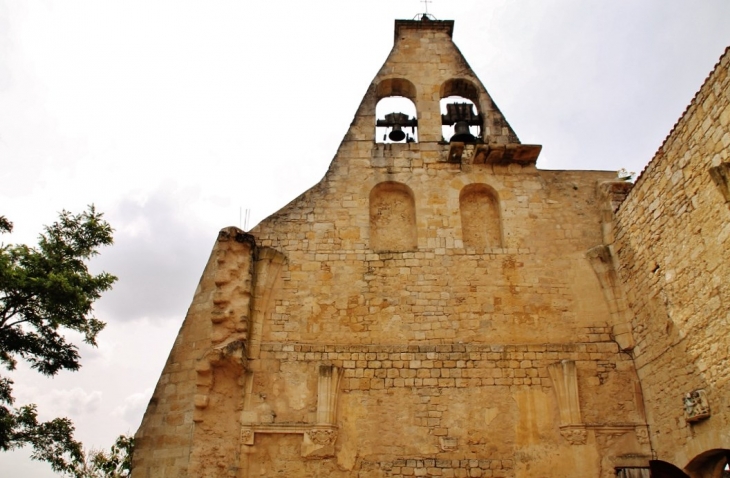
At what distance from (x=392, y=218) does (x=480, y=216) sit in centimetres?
163

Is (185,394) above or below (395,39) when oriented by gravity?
below

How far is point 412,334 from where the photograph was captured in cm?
892

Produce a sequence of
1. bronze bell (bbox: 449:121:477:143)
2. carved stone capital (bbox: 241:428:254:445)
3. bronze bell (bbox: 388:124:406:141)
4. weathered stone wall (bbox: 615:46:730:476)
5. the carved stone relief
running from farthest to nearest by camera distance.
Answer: bronze bell (bbox: 388:124:406:141)
bronze bell (bbox: 449:121:477:143)
carved stone capital (bbox: 241:428:254:445)
the carved stone relief
weathered stone wall (bbox: 615:46:730:476)

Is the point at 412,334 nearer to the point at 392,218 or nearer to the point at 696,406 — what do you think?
the point at 392,218

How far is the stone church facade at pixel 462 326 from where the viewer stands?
23.9 feet

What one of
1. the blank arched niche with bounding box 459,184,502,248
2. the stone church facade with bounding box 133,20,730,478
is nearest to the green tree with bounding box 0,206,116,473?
the stone church facade with bounding box 133,20,730,478

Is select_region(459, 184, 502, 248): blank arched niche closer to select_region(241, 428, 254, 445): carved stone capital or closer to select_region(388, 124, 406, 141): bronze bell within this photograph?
select_region(388, 124, 406, 141): bronze bell

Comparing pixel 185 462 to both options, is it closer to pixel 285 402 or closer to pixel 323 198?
pixel 285 402

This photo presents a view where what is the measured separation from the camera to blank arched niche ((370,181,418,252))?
32.7 feet

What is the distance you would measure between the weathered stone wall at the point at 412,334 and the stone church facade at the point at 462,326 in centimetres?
3

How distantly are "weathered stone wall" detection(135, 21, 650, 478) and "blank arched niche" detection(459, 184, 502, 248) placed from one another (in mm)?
28

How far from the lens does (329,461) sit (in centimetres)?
803

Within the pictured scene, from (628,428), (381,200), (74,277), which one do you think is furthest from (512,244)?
(74,277)

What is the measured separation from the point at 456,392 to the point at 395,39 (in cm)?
756
